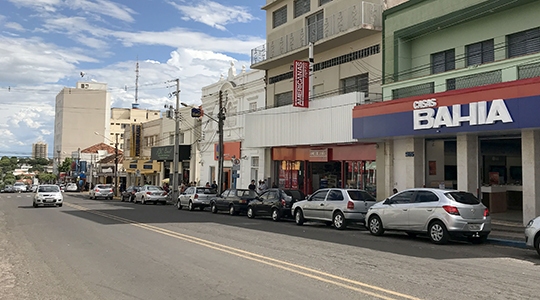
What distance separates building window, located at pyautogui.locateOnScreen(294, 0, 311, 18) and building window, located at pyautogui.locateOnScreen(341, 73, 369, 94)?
6.43m

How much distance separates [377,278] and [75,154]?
104 meters

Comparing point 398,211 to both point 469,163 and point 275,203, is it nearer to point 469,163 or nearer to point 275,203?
point 469,163

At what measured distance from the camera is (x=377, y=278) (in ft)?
28.3

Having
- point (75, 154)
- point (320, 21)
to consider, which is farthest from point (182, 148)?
point (75, 154)

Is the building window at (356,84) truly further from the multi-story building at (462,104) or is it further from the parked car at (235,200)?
the parked car at (235,200)

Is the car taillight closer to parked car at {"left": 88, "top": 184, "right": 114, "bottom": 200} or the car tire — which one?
the car tire

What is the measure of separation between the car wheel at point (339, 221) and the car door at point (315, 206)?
2.54 ft

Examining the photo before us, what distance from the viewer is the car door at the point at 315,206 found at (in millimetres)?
19078

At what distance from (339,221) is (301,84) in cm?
1154

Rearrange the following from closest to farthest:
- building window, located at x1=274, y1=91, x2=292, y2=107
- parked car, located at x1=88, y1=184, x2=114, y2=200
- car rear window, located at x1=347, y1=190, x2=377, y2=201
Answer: car rear window, located at x1=347, y1=190, x2=377, y2=201 → building window, located at x1=274, y1=91, x2=292, y2=107 → parked car, located at x1=88, y1=184, x2=114, y2=200

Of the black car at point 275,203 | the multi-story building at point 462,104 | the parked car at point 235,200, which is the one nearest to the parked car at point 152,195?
the parked car at point 235,200

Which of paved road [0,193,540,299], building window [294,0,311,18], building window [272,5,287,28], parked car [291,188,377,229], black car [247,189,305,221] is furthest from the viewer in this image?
building window [272,5,287,28]

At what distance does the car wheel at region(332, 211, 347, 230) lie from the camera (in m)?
17.9

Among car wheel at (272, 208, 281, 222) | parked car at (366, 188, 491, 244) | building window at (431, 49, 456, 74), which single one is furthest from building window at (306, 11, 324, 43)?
parked car at (366, 188, 491, 244)
